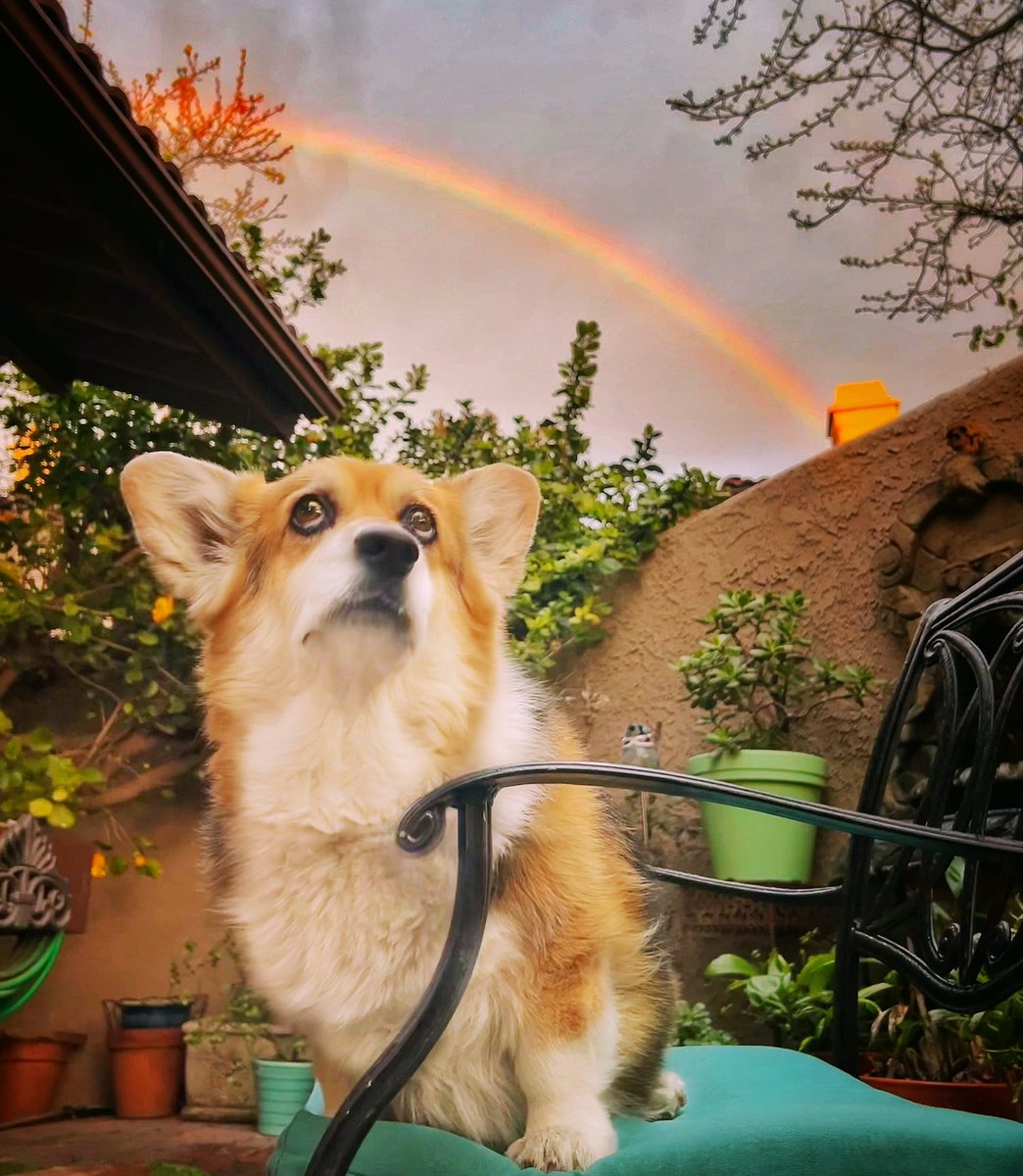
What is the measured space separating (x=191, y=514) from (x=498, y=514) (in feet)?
1.08

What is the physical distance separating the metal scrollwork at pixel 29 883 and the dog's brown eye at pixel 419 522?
28.5 inches

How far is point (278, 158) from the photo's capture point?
5.47 feet

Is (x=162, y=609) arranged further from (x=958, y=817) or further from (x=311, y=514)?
Result: (x=958, y=817)

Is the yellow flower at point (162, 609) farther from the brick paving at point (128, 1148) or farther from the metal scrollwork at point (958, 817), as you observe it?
the metal scrollwork at point (958, 817)

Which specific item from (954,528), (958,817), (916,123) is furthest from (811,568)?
(958,817)

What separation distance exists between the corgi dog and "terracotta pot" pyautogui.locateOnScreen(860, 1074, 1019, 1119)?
23.9 inches

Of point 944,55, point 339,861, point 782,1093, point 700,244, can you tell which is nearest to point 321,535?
point 339,861

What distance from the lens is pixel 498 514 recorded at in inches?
44.2

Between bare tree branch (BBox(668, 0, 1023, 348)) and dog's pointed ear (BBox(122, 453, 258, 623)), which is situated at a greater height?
bare tree branch (BBox(668, 0, 1023, 348))

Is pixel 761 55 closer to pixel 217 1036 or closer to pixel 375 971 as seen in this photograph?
pixel 375 971

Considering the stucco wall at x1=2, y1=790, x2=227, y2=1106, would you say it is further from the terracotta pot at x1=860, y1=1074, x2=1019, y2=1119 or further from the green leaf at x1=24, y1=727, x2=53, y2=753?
the terracotta pot at x1=860, y1=1074, x2=1019, y2=1119

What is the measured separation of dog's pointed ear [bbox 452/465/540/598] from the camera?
43.5 inches

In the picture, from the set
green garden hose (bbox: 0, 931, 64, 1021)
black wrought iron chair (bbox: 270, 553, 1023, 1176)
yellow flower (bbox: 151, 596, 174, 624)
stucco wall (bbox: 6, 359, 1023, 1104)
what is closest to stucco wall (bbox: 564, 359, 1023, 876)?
stucco wall (bbox: 6, 359, 1023, 1104)

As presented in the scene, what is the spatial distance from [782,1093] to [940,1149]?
0.73ft
